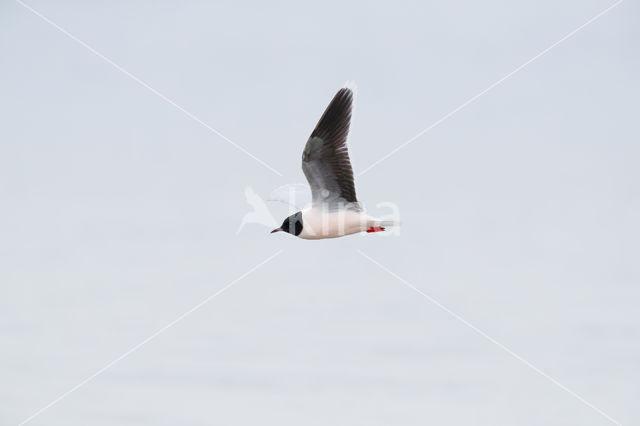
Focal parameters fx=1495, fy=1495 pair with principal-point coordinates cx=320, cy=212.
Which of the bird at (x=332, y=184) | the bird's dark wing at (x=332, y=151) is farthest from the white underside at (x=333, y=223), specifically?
the bird's dark wing at (x=332, y=151)

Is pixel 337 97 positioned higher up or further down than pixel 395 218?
higher up

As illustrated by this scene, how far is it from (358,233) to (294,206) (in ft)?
2.49

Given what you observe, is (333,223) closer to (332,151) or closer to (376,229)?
(376,229)

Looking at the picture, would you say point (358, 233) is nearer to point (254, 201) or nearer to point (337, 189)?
point (337, 189)

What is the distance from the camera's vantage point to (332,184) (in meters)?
11.0

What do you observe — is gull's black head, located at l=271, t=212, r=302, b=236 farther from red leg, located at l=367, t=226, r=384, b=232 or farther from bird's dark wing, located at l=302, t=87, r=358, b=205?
red leg, located at l=367, t=226, r=384, b=232

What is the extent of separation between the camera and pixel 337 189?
1098cm

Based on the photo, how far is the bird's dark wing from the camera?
35.5ft

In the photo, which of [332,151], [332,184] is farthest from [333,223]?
[332,151]

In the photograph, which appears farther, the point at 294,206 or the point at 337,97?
the point at 294,206

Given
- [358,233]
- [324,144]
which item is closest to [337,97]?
[324,144]

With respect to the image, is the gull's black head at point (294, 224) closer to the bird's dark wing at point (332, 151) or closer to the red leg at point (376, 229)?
the bird's dark wing at point (332, 151)

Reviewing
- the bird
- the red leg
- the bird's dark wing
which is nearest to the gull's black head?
the bird

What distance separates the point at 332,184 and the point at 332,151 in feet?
0.87
